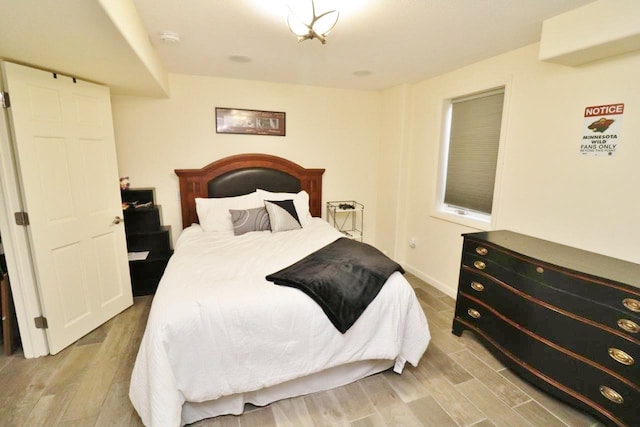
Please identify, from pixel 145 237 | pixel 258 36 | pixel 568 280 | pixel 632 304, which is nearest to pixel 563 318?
pixel 568 280

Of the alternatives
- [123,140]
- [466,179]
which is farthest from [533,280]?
[123,140]

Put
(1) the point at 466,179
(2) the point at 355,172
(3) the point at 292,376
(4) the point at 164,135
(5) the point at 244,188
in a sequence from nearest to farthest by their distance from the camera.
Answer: (3) the point at 292,376 → (1) the point at 466,179 → (4) the point at 164,135 → (5) the point at 244,188 → (2) the point at 355,172

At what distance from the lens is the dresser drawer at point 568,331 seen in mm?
1489

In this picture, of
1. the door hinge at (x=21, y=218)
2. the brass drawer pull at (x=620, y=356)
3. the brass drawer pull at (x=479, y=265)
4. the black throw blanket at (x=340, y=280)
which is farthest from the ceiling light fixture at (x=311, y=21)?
the brass drawer pull at (x=620, y=356)

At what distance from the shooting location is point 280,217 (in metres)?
3.10

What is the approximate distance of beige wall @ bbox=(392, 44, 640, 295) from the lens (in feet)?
6.02

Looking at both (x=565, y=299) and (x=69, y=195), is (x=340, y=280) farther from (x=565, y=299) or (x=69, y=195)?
(x=69, y=195)

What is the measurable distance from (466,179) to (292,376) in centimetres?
255

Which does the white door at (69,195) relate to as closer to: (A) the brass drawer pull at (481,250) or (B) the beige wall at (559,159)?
(A) the brass drawer pull at (481,250)

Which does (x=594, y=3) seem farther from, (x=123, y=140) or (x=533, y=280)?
(x=123, y=140)

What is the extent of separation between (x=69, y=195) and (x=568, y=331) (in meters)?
3.48

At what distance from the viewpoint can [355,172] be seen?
416cm

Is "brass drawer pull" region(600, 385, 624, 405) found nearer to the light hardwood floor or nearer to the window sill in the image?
the light hardwood floor

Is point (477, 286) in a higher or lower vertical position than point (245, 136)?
lower
